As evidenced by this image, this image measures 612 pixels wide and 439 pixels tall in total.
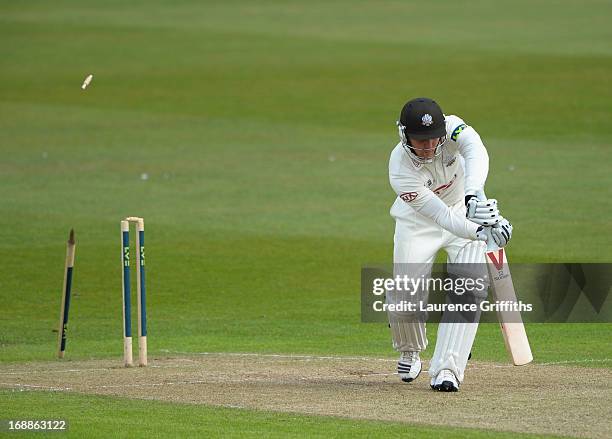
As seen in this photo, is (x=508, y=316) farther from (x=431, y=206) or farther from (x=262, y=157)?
(x=262, y=157)

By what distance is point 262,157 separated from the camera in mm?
22906

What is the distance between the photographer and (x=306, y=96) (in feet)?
97.2

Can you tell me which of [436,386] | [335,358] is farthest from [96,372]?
[436,386]

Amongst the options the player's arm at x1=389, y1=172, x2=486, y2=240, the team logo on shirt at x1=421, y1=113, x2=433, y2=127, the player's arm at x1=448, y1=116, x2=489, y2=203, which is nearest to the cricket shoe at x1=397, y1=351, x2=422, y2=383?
the player's arm at x1=389, y1=172, x2=486, y2=240

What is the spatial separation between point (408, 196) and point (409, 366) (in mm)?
1144

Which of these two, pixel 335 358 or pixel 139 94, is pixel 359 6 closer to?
pixel 139 94

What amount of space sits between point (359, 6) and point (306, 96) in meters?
15.4

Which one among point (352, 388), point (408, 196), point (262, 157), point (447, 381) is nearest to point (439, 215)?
point (408, 196)

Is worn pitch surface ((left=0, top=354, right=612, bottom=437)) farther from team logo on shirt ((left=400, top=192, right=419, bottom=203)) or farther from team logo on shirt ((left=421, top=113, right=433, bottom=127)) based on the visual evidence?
team logo on shirt ((left=421, top=113, right=433, bottom=127))

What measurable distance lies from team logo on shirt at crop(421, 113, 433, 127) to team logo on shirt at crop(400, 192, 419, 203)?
0.50 metres

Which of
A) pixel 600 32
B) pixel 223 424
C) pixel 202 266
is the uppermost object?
pixel 600 32

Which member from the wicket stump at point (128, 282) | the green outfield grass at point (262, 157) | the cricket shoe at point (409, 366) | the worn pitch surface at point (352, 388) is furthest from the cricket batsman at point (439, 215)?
the wicket stump at point (128, 282)

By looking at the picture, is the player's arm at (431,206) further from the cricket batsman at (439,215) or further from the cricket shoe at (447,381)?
the cricket shoe at (447,381)

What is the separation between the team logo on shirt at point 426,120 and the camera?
328 inches
